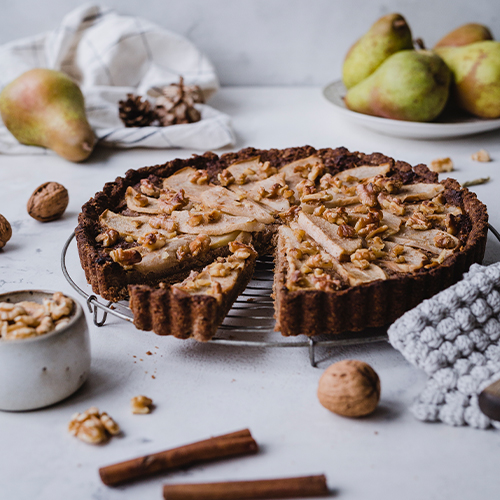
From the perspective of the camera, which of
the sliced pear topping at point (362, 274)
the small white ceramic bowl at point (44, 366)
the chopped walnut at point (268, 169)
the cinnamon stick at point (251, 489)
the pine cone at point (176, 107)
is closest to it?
the cinnamon stick at point (251, 489)

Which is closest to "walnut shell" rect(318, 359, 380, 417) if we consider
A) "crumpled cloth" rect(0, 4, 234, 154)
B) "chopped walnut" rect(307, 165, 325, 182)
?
"chopped walnut" rect(307, 165, 325, 182)

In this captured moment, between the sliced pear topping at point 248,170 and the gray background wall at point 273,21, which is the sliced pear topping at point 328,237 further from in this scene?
the gray background wall at point 273,21

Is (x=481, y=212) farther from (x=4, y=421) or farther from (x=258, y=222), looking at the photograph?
(x=4, y=421)

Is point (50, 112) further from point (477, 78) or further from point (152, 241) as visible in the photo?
point (477, 78)

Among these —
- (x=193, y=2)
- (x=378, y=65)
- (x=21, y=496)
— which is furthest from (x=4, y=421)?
(x=193, y=2)

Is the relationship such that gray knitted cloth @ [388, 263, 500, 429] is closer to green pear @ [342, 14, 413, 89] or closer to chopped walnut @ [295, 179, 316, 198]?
chopped walnut @ [295, 179, 316, 198]

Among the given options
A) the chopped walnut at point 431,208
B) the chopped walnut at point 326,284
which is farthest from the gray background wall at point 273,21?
the chopped walnut at point 326,284
